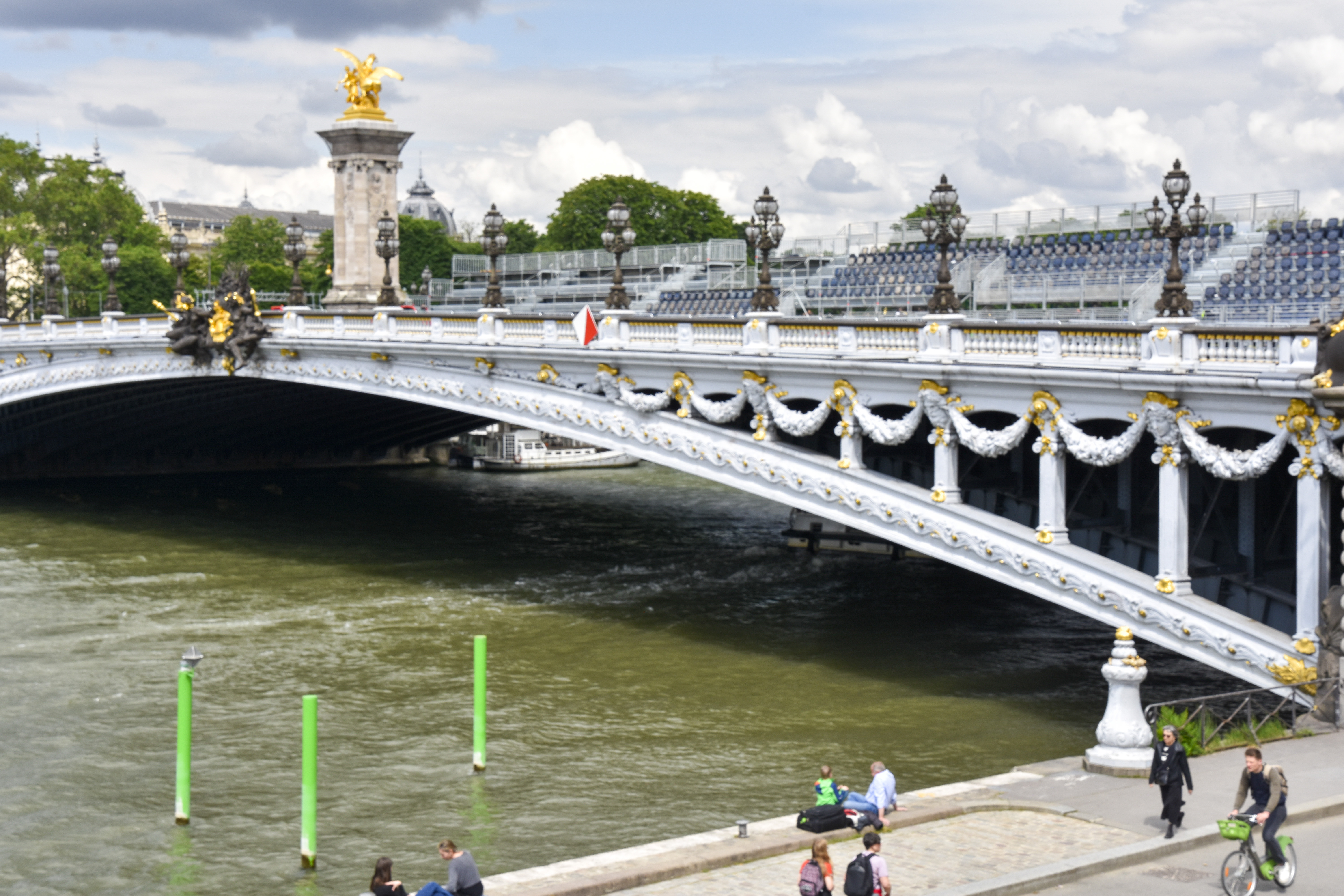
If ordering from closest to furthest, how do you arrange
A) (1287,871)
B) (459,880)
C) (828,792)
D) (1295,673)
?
(1287,871)
(459,880)
(828,792)
(1295,673)

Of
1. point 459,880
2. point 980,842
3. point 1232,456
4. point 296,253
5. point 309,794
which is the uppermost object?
point 296,253

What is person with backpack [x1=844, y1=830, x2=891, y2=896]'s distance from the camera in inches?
565

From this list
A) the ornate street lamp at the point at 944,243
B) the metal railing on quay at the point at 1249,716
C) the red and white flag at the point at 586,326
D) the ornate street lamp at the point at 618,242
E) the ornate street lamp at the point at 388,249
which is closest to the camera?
the metal railing on quay at the point at 1249,716

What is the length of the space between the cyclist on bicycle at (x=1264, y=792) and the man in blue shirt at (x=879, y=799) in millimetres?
4064

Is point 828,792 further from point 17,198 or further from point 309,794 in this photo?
point 17,198

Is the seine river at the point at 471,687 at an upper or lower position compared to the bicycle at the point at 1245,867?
lower

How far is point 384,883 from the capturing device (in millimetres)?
15711

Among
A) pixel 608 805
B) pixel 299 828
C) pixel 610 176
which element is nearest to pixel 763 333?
pixel 608 805

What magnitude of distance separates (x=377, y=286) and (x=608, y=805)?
4119 centimetres

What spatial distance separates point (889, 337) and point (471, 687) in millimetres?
10051

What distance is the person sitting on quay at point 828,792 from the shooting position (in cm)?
1930

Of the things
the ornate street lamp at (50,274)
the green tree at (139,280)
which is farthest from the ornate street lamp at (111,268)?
the green tree at (139,280)

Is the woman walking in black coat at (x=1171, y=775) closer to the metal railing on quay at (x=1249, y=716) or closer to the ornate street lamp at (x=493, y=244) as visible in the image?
the metal railing on quay at (x=1249, y=716)

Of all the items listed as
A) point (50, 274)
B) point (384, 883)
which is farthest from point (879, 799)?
point (50, 274)
